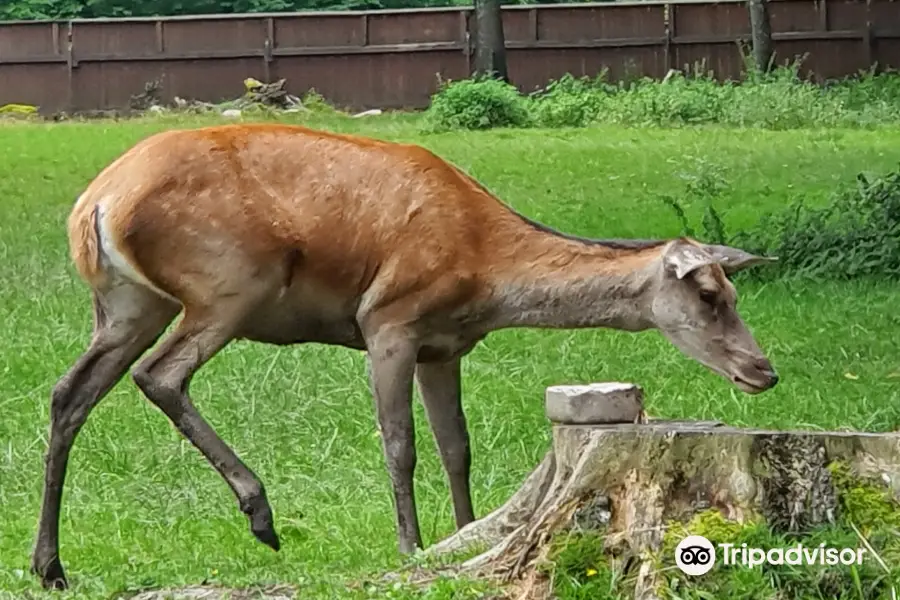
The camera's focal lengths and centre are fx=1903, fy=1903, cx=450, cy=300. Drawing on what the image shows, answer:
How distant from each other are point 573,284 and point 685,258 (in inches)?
16.9

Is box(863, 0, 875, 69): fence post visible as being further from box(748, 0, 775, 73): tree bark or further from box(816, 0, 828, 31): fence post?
box(748, 0, 775, 73): tree bark

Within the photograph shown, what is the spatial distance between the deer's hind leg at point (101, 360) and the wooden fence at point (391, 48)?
84.6 feet

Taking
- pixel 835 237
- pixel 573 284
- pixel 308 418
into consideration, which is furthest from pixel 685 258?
pixel 835 237

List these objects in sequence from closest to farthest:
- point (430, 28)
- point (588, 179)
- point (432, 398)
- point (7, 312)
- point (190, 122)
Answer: point (432, 398)
point (7, 312)
point (588, 179)
point (190, 122)
point (430, 28)

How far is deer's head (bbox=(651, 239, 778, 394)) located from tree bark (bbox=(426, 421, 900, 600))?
1.28 meters

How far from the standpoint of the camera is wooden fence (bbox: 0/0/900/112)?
106 ft

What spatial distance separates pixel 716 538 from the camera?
5219 mm

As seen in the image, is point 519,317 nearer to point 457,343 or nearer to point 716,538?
point 457,343

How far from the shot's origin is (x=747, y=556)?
204 inches

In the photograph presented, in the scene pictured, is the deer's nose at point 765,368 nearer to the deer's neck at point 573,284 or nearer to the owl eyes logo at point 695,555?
the deer's neck at point 573,284

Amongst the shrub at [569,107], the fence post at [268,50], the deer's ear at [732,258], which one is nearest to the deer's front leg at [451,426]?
the deer's ear at [732,258]

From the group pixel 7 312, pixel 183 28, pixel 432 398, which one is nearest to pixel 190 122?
pixel 183 28

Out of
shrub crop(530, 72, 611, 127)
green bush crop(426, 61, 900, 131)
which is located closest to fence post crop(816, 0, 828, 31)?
green bush crop(426, 61, 900, 131)

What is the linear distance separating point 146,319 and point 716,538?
2394 millimetres
